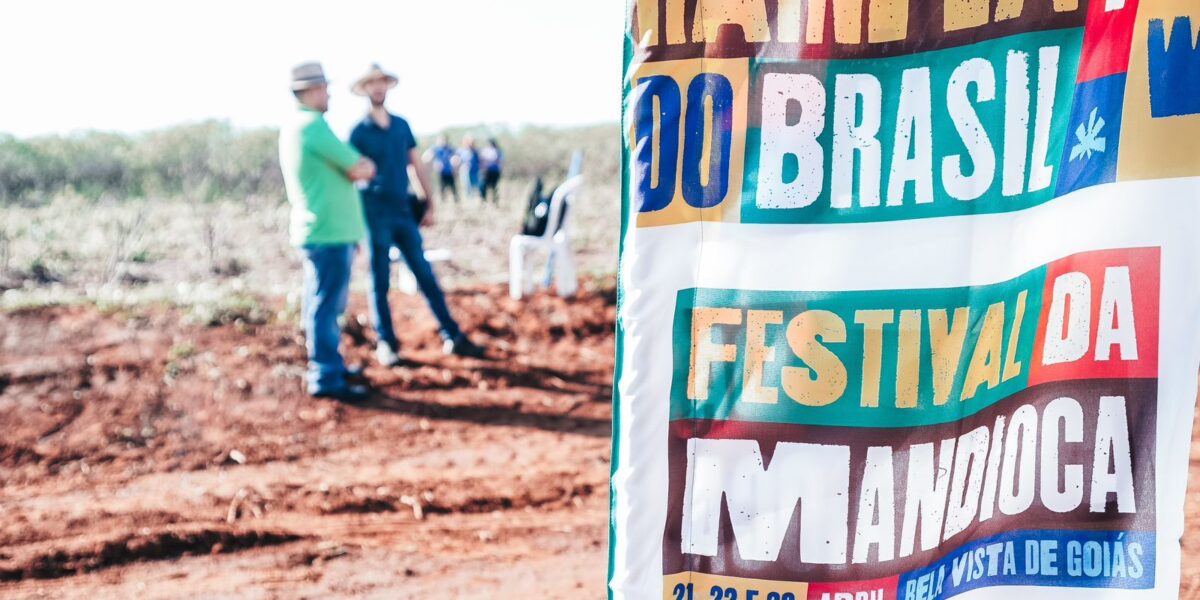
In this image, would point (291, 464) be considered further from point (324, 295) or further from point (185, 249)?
point (185, 249)

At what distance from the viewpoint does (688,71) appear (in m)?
1.97

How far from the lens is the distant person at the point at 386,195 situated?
633 centimetres

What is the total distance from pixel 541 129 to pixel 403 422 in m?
51.1

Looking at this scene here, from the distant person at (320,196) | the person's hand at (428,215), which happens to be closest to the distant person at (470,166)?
the person's hand at (428,215)

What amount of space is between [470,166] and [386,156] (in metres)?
15.5

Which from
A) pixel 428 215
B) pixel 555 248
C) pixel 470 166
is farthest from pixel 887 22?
pixel 470 166

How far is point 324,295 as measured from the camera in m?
5.92

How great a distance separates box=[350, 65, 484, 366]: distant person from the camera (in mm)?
6328

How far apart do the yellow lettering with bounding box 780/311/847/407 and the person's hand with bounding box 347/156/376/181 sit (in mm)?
4167

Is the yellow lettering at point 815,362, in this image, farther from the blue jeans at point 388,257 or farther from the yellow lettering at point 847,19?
the blue jeans at point 388,257

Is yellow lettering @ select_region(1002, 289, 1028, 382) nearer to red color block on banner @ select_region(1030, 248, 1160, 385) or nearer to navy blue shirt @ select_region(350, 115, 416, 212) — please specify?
red color block on banner @ select_region(1030, 248, 1160, 385)

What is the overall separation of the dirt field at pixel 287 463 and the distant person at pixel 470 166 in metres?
13.5

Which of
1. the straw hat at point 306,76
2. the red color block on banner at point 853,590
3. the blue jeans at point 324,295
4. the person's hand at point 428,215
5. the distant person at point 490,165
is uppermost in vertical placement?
the distant person at point 490,165

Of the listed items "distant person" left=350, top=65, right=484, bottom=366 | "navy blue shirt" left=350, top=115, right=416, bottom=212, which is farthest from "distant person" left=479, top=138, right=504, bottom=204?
"navy blue shirt" left=350, top=115, right=416, bottom=212
